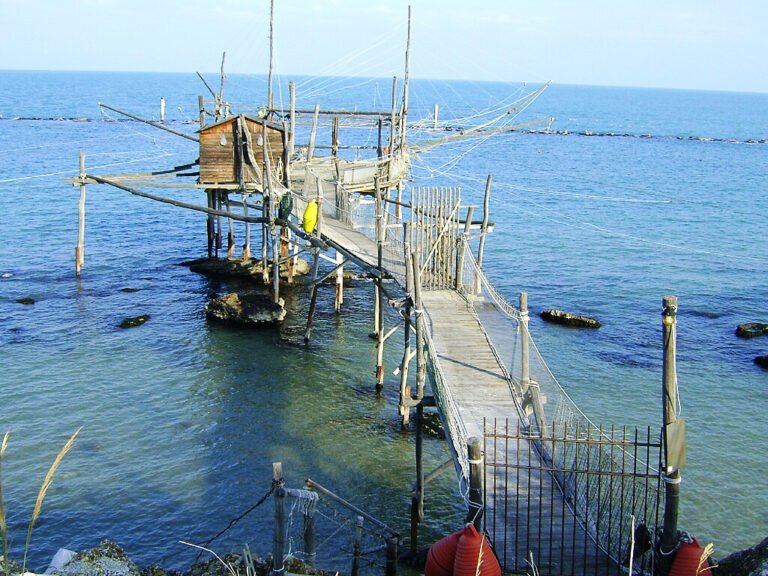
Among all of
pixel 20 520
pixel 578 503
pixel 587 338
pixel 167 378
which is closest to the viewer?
pixel 578 503

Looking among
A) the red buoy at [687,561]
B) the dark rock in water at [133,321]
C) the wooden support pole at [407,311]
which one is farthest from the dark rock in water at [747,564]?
the dark rock in water at [133,321]

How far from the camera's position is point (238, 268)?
2902cm

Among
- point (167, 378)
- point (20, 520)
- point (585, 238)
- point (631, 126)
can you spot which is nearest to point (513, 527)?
point (20, 520)

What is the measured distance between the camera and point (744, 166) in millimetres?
71188

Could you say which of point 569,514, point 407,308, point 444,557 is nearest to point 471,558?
point 444,557

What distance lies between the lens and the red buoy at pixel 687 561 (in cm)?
855

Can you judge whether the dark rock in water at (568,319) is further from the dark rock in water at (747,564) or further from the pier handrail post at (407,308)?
the dark rock in water at (747,564)

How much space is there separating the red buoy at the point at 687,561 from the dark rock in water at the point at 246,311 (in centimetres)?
1624

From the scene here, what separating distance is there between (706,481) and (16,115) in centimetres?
9813

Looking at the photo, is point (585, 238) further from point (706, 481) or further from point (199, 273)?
point (706, 481)

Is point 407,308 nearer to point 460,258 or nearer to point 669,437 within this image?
point 460,258

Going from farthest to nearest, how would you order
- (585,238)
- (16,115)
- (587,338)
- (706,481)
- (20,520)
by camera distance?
(16,115), (585,238), (587,338), (706,481), (20,520)

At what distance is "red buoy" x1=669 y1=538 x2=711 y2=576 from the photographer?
8.55 metres

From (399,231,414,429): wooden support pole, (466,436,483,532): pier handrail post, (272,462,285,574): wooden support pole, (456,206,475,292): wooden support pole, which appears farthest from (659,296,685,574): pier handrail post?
(456,206,475,292): wooden support pole
